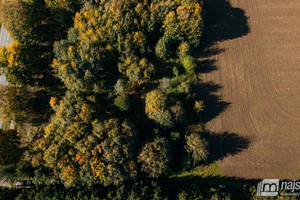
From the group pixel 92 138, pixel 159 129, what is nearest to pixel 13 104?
pixel 92 138

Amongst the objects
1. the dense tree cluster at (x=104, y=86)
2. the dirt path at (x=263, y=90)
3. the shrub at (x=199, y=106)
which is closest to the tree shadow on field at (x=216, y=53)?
the dirt path at (x=263, y=90)

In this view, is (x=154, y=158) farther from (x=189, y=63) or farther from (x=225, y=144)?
(x=189, y=63)

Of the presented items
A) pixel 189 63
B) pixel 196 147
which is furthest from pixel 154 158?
pixel 189 63

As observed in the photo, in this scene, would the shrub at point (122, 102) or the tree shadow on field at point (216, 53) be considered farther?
the tree shadow on field at point (216, 53)

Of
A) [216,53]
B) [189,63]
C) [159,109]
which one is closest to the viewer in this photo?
[159,109]

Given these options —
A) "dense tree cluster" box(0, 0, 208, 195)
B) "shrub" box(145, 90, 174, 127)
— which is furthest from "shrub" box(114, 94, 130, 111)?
"shrub" box(145, 90, 174, 127)

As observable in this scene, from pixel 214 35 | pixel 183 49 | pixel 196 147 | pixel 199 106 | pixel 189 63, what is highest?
pixel 214 35

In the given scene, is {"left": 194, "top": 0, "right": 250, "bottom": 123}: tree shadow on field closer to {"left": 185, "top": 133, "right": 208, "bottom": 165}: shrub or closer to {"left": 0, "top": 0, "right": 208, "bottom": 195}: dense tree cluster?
{"left": 0, "top": 0, "right": 208, "bottom": 195}: dense tree cluster

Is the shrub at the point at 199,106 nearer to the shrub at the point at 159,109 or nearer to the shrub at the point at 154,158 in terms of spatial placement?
the shrub at the point at 159,109

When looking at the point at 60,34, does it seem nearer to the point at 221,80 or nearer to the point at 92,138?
the point at 92,138
